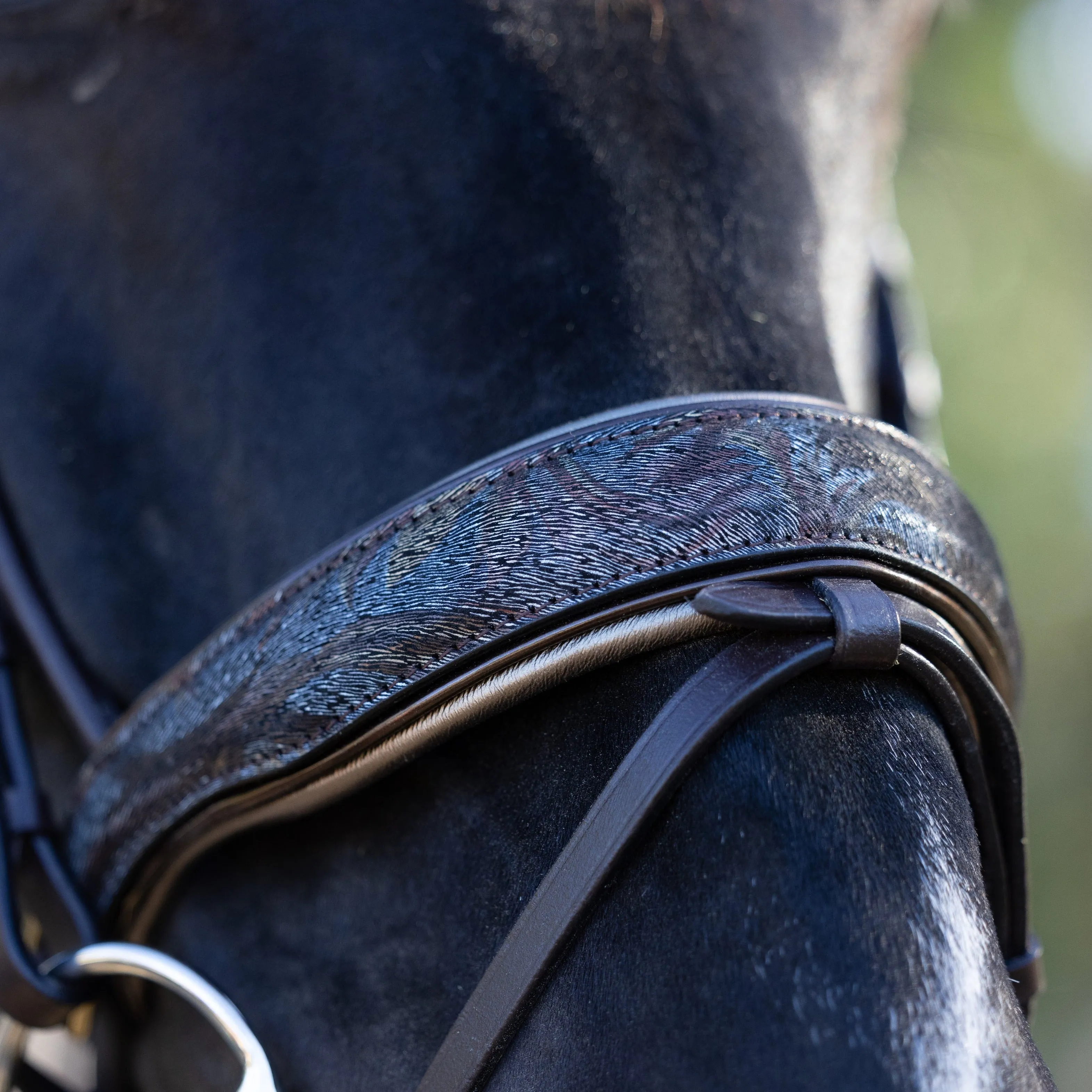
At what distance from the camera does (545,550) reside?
0.68m

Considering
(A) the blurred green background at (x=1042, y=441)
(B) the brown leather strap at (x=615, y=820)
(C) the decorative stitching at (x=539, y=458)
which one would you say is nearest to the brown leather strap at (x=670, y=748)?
(B) the brown leather strap at (x=615, y=820)

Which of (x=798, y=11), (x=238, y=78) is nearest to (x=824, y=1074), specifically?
(x=238, y=78)

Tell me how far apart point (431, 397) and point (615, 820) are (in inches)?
12.5

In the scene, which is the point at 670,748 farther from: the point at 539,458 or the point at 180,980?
the point at 180,980

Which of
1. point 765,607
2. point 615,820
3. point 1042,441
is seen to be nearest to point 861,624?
point 765,607

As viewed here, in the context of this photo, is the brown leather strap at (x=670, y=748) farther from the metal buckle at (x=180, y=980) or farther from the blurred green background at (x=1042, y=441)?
the blurred green background at (x=1042, y=441)

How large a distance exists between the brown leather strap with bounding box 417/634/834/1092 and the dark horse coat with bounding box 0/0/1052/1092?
2 centimetres

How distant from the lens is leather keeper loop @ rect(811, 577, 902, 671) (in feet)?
2.11

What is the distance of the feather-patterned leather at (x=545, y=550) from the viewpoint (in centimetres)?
67

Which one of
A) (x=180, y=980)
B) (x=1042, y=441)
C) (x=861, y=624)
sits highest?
(x=861, y=624)

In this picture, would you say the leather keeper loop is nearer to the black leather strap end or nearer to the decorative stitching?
the black leather strap end

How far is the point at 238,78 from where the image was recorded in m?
0.86

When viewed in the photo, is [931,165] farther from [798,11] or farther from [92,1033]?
[92,1033]

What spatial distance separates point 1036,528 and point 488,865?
10654 millimetres
